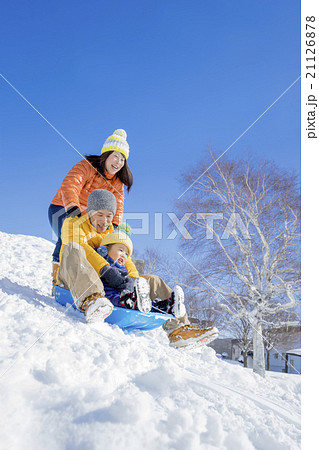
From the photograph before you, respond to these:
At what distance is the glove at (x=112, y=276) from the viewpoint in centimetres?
241

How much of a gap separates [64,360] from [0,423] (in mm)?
411

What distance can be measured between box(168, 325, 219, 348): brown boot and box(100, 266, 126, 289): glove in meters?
0.60

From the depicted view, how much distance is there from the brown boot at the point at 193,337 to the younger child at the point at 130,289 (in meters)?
0.14

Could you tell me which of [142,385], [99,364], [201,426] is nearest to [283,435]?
[201,426]

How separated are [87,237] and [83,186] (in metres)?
0.59

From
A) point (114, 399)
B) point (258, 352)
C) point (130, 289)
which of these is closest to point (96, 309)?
point (130, 289)

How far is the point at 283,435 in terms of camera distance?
119 centimetres

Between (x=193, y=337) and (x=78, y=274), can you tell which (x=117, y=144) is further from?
(x=193, y=337)

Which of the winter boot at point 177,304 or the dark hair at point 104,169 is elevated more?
the dark hair at point 104,169

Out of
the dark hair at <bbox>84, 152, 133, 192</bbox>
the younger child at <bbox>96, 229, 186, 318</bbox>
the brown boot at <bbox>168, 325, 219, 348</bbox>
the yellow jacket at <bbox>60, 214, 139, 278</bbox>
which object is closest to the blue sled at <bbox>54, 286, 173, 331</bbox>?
the younger child at <bbox>96, 229, 186, 318</bbox>

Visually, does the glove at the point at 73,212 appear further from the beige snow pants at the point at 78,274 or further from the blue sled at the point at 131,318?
the blue sled at the point at 131,318

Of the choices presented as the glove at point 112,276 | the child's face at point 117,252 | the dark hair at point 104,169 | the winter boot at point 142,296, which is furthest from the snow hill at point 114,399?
the dark hair at point 104,169

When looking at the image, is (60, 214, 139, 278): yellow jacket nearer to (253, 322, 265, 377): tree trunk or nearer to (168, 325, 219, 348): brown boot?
(168, 325, 219, 348): brown boot
